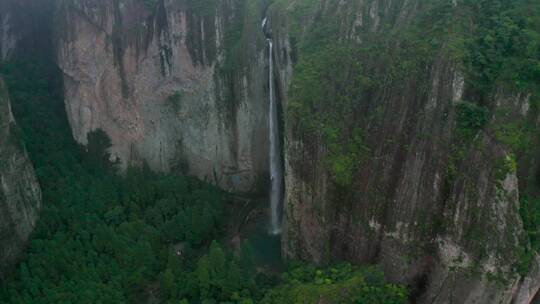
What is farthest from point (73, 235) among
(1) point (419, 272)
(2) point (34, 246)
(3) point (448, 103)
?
(3) point (448, 103)

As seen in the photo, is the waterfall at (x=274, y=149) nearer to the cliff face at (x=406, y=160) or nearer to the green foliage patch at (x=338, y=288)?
the cliff face at (x=406, y=160)

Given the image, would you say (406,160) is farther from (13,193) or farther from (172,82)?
(13,193)

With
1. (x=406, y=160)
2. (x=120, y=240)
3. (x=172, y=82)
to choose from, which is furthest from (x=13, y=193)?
(x=406, y=160)

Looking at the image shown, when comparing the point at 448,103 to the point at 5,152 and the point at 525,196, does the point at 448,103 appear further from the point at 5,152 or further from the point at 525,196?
the point at 5,152

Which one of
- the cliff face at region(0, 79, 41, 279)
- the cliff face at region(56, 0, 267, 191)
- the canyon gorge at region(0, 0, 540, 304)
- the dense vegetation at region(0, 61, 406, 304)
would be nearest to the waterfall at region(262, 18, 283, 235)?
the canyon gorge at region(0, 0, 540, 304)

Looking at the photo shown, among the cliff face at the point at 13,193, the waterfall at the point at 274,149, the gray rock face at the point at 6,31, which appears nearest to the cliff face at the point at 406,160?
the waterfall at the point at 274,149

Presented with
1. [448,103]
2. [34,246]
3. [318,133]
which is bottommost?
[34,246]

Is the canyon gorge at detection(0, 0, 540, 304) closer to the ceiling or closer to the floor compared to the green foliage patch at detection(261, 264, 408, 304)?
closer to the ceiling

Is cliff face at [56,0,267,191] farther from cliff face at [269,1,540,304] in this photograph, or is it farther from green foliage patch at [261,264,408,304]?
green foliage patch at [261,264,408,304]
